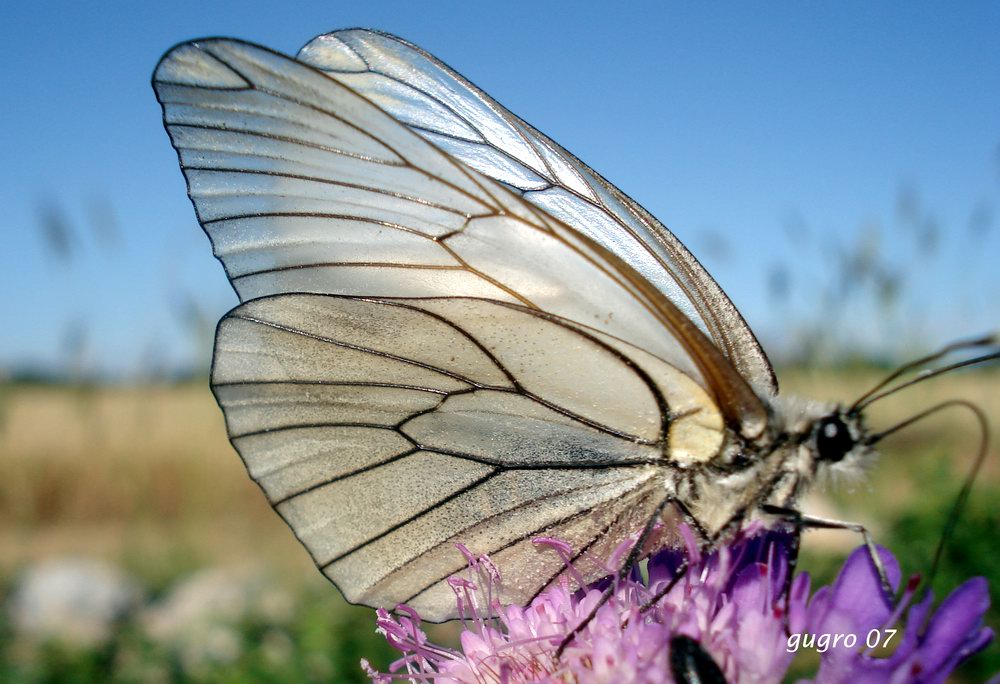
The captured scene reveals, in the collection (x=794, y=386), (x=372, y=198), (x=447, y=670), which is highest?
(x=794, y=386)

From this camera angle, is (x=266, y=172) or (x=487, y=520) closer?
(x=487, y=520)

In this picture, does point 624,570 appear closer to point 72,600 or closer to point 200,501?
point 72,600

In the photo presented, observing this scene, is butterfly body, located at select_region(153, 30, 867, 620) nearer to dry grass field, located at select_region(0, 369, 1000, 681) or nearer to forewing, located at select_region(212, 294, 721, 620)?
forewing, located at select_region(212, 294, 721, 620)

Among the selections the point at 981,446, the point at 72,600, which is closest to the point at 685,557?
the point at 981,446

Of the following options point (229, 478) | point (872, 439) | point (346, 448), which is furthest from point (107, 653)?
point (229, 478)

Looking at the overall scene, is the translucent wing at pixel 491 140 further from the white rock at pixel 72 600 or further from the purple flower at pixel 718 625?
the white rock at pixel 72 600

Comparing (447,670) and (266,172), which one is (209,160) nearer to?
(266,172)
